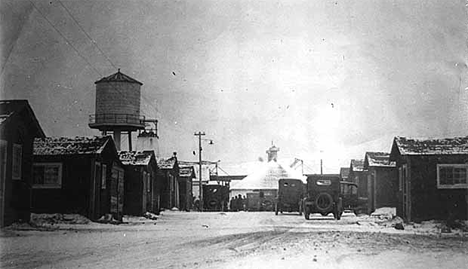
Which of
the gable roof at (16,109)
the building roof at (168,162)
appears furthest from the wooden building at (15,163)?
the building roof at (168,162)

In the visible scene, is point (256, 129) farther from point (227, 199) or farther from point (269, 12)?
point (227, 199)

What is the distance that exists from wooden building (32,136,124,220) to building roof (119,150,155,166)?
0.62 ft

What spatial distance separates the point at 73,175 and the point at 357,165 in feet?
15.0

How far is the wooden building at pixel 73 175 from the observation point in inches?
347

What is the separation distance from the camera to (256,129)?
7.43m

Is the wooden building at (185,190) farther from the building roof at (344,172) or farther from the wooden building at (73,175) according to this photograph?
the building roof at (344,172)

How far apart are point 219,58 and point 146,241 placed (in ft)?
7.41

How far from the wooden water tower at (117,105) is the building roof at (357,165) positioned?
103 inches

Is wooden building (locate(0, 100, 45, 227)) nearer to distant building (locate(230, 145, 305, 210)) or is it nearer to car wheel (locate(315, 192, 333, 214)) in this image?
distant building (locate(230, 145, 305, 210))

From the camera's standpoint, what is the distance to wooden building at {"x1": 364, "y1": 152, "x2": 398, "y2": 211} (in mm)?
8055

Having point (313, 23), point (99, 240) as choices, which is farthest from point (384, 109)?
point (99, 240)

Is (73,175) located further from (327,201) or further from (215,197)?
(215,197)

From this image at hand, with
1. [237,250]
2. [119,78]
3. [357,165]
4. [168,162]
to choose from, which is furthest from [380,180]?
[119,78]

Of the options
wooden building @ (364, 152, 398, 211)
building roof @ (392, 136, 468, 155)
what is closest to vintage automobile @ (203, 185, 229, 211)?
wooden building @ (364, 152, 398, 211)
